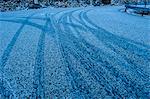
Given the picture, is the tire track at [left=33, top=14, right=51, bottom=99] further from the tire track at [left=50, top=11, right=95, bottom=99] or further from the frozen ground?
the tire track at [left=50, top=11, right=95, bottom=99]

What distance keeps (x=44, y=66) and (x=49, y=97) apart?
160cm

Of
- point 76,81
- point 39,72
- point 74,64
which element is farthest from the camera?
point 74,64

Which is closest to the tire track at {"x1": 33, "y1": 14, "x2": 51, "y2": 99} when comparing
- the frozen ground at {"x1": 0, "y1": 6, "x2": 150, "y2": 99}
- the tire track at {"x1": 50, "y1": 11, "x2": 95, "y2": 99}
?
the frozen ground at {"x1": 0, "y1": 6, "x2": 150, "y2": 99}

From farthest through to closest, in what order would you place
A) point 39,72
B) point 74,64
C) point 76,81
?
point 74,64, point 39,72, point 76,81

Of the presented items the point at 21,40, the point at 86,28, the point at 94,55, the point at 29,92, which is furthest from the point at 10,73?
the point at 86,28

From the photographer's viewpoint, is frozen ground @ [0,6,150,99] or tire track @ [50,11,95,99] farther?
frozen ground @ [0,6,150,99]

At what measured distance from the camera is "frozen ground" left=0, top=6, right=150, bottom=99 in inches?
190

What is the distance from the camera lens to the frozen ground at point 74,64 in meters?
4.82

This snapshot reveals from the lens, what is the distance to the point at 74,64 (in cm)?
618

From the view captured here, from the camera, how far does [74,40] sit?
8555 millimetres

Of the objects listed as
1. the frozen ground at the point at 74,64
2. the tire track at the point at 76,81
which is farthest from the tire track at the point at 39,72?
the tire track at the point at 76,81

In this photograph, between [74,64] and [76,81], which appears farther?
[74,64]

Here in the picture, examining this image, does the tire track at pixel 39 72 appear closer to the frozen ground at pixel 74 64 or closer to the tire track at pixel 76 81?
the frozen ground at pixel 74 64

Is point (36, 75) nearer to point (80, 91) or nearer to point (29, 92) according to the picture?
point (29, 92)
